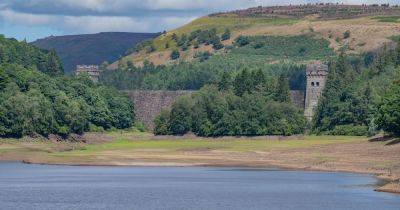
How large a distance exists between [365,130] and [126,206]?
8577 cm

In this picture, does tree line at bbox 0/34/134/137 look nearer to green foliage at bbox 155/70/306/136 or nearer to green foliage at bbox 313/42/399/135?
green foliage at bbox 155/70/306/136

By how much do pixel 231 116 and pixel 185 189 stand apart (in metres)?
82.2

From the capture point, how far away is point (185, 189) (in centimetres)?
10669

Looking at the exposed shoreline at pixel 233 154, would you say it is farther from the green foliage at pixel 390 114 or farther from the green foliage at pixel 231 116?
the green foliage at pixel 231 116

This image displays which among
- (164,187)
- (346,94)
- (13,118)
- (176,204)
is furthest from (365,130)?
(176,204)

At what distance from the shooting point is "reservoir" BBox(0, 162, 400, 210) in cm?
9431

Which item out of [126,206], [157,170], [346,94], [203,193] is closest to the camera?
[126,206]

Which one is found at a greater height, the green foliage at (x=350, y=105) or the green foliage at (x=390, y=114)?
the green foliage at (x=390, y=114)

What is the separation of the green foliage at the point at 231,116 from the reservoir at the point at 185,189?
54.2 meters

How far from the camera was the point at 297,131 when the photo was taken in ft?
617

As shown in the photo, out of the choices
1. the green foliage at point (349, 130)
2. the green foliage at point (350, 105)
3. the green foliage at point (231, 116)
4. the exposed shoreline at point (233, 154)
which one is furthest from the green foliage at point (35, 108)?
the green foliage at point (349, 130)

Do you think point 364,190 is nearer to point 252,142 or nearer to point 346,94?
point 252,142

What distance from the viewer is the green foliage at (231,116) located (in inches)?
7357

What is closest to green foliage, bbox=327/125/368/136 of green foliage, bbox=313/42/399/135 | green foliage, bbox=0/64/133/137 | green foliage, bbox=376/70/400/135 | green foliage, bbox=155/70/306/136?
green foliage, bbox=313/42/399/135
